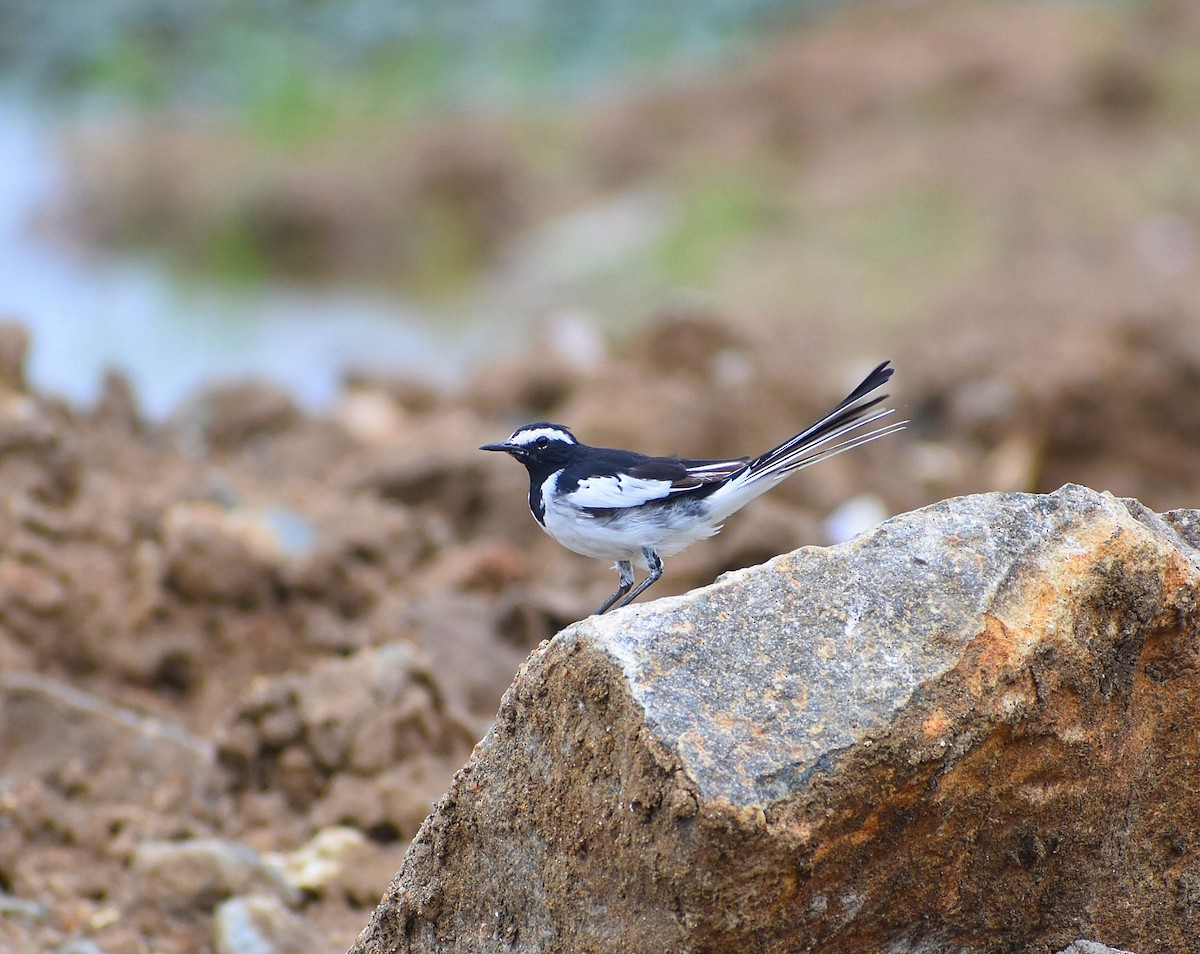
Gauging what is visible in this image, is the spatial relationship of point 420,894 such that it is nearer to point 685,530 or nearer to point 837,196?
point 685,530

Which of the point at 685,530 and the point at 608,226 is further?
the point at 608,226

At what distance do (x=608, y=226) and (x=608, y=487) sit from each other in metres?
18.3

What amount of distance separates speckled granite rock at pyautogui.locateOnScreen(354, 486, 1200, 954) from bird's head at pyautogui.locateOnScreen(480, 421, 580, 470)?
2.10 metres

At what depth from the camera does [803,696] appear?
337 cm

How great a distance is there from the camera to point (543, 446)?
576cm

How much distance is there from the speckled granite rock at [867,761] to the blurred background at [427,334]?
6.65ft

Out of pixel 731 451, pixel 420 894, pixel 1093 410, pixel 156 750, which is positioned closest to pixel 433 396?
pixel 731 451

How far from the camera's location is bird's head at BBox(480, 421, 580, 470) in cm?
574

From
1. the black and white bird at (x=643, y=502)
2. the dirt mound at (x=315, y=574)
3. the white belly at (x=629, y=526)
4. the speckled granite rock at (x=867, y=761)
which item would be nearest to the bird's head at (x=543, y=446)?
the black and white bird at (x=643, y=502)

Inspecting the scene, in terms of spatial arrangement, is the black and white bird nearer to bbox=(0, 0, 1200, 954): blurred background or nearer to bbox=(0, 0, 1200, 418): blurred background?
bbox=(0, 0, 1200, 954): blurred background

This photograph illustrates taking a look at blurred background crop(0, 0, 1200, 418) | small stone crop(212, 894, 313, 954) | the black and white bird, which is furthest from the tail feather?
blurred background crop(0, 0, 1200, 418)

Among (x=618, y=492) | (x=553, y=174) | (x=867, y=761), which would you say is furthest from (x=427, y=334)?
(x=867, y=761)

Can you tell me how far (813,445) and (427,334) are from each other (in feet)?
57.0

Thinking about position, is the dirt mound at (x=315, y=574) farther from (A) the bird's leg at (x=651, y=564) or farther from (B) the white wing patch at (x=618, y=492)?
(B) the white wing patch at (x=618, y=492)
